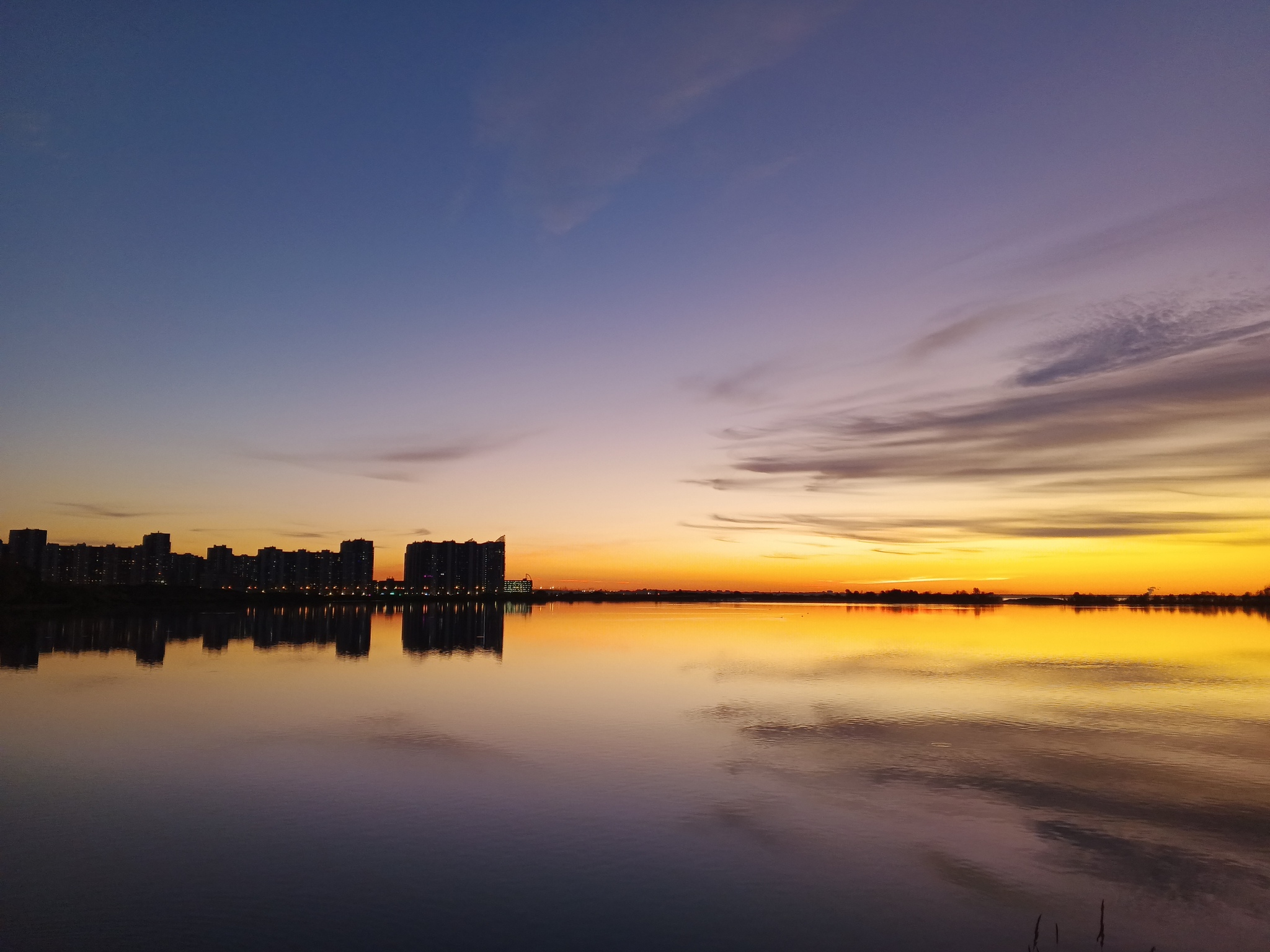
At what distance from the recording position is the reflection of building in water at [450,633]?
82.1 m

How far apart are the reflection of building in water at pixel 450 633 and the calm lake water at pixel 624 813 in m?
24.9

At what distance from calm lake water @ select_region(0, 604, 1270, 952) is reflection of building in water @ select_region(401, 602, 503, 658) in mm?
24924

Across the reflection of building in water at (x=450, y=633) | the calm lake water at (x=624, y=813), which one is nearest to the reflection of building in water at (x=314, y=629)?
the reflection of building in water at (x=450, y=633)

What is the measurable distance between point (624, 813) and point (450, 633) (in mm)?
88632

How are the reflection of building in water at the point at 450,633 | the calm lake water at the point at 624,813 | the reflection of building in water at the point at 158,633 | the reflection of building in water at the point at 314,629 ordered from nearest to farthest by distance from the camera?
the calm lake water at the point at 624,813 < the reflection of building in water at the point at 158,633 < the reflection of building in water at the point at 450,633 < the reflection of building in water at the point at 314,629

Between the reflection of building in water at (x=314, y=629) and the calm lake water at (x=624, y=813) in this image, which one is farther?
the reflection of building in water at (x=314, y=629)

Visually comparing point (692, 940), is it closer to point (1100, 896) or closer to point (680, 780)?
point (1100, 896)

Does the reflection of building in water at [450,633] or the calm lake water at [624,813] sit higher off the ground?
the calm lake water at [624,813]

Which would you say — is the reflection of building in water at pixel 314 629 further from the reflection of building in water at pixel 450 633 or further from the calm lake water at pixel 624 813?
the calm lake water at pixel 624 813

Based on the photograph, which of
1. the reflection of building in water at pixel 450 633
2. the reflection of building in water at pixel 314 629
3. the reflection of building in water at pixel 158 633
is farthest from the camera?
the reflection of building in water at pixel 314 629

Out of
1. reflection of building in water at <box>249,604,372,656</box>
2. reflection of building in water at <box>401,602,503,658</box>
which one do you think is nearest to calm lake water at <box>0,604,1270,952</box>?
reflection of building in water at <box>401,602,503,658</box>

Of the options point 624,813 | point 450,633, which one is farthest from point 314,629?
point 624,813

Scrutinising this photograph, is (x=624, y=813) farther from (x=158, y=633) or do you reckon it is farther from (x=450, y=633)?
(x=158, y=633)

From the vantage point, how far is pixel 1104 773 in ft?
98.8
